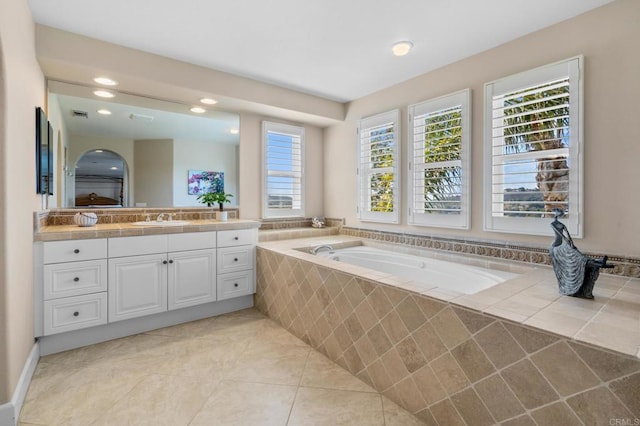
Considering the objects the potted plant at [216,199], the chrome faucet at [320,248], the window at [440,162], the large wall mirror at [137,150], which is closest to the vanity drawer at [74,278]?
the large wall mirror at [137,150]

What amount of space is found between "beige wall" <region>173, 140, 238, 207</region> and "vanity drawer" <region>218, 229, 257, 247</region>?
0.61 metres

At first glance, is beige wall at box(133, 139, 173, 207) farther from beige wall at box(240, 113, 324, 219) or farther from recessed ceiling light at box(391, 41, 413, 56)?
recessed ceiling light at box(391, 41, 413, 56)

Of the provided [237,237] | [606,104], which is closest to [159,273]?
[237,237]

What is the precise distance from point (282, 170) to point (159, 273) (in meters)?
1.92

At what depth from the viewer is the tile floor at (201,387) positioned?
5.32ft

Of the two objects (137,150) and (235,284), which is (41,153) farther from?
(235,284)

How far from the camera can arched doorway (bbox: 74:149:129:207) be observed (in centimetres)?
280

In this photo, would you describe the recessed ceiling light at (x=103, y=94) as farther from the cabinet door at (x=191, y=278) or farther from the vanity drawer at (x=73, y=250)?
the cabinet door at (x=191, y=278)

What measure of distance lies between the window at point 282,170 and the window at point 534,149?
7.45 feet

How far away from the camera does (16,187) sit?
169 cm

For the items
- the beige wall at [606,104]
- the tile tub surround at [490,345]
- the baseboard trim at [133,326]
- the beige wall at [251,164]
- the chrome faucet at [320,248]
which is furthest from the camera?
the beige wall at [251,164]

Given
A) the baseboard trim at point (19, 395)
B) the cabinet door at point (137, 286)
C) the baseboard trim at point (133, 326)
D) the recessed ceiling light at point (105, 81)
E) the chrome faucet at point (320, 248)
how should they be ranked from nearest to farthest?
the baseboard trim at point (19, 395) → the baseboard trim at point (133, 326) → the cabinet door at point (137, 286) → the recessed ceiling light at point (105, 81) → the chrome faucet at point (320, 248)

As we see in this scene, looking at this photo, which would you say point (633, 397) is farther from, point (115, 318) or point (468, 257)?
point (115, 318)

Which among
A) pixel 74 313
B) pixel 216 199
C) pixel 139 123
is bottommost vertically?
pixel 74 313
